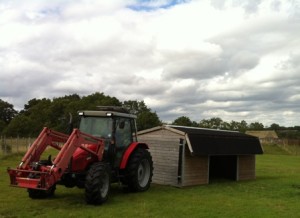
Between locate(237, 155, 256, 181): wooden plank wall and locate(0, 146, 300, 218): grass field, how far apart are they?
3.39 meters

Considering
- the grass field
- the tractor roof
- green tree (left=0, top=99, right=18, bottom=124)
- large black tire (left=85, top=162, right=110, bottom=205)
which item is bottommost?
the grass field

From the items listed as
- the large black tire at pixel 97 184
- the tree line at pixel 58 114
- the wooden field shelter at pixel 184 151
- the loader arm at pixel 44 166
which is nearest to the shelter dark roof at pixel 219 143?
the wooden field shelter at pixel 184 151

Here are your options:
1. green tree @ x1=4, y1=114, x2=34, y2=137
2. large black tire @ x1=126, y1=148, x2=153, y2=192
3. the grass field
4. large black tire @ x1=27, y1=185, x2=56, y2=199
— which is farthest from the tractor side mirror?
green tree @ x1=4, y1=114, x2=34, y2=137

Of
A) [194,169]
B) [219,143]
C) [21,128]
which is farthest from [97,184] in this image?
[21,128]

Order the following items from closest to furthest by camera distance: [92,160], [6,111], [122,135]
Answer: [92,160]
[122,135]
[6,111]

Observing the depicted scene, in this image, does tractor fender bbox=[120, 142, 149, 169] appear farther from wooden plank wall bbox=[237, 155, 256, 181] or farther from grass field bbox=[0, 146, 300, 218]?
wooden plank wall bbox=[237, 155, 256, 181]

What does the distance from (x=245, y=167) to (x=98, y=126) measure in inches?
342

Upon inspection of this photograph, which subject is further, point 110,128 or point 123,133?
point 123,133

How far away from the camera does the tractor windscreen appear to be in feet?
40.1

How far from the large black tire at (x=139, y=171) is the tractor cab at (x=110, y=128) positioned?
39cm

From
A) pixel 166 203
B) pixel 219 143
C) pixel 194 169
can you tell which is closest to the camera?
pixel 166 203

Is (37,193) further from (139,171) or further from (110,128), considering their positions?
(139,171)

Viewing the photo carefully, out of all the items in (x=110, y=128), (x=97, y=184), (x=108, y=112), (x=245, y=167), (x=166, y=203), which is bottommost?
(x=166, y=203)

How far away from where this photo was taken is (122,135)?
41.7ft
